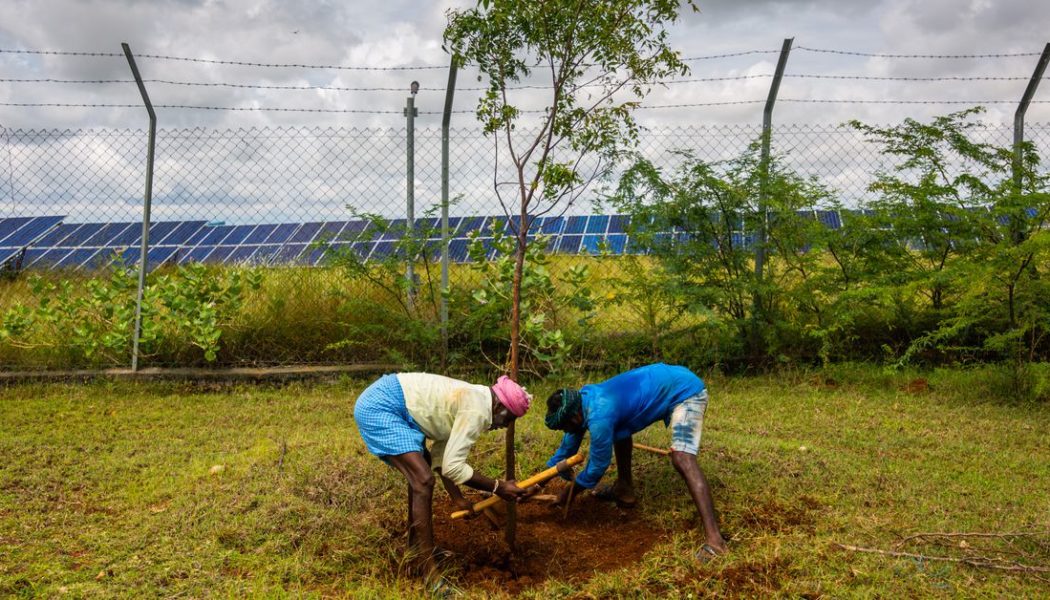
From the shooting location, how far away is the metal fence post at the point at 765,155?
836cm

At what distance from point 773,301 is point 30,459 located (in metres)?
6.24

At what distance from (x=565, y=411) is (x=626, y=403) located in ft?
1.27

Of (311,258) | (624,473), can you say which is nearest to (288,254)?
(311,258)

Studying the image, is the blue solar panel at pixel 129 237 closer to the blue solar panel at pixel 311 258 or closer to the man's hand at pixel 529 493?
the blue solar panel at pixel 311 258

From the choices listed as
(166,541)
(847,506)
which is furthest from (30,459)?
(847,506)

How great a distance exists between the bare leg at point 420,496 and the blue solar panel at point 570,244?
4425mm

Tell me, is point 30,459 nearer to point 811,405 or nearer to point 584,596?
point 584,596

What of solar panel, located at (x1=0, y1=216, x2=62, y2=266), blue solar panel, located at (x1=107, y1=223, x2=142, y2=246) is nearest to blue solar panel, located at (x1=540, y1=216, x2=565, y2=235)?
blue solar panel, located at (x1=107, y1=223, x2=142, y2=246)

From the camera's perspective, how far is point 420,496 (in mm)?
4484

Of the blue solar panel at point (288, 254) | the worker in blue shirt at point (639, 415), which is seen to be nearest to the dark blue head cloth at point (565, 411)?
the worker in blue shirt at point (639, 415)

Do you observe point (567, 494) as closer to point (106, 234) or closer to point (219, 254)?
point (219, 254)

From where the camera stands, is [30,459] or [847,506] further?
[30,459]

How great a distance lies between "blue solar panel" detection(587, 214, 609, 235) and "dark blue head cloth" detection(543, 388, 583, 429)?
5.08 m

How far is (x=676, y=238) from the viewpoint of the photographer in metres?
8.54
